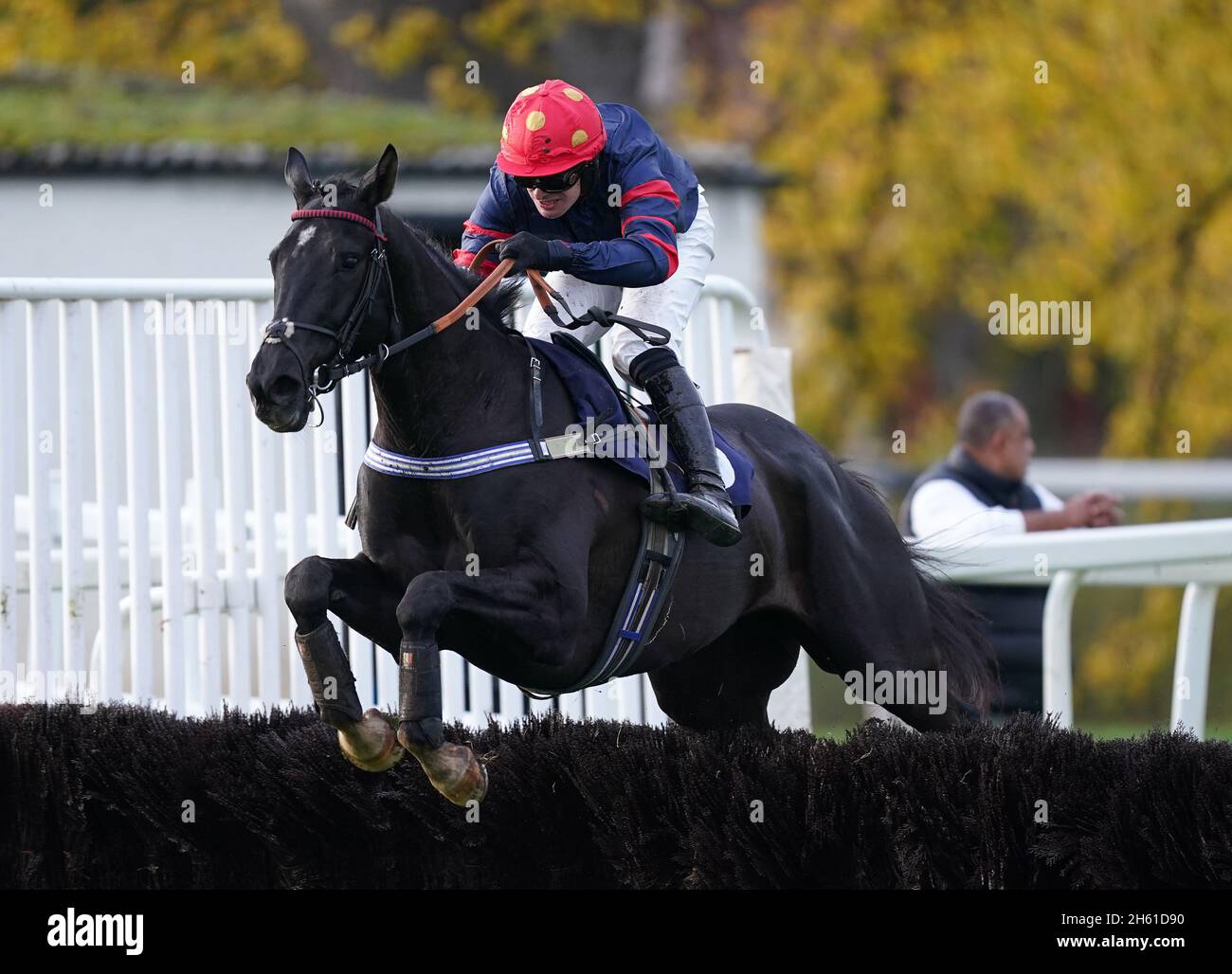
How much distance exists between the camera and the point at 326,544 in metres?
6.88

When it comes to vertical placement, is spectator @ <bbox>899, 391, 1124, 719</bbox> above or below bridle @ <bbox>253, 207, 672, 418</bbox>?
below

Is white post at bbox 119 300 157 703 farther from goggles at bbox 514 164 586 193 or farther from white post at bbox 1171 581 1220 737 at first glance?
white post at bbox 1171 581 1220 737

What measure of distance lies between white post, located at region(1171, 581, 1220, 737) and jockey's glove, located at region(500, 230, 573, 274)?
12.5 ft

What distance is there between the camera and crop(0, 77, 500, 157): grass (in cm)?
1201

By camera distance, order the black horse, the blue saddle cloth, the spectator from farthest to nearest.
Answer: the spectator < the blue saddle cloth < the black horse

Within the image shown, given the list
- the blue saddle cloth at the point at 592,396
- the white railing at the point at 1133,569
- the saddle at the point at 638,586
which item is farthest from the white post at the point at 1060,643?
the saddle at the point at 638,586

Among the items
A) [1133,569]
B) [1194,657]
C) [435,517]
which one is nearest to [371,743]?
[435,517]

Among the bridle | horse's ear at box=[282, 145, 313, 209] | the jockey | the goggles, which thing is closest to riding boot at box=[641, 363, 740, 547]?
the jockey

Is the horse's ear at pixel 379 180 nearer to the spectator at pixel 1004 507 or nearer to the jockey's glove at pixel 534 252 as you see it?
the jockey's glove at pixel 534 252

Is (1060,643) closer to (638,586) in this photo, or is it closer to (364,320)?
(638,586)

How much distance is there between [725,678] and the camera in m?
6.29

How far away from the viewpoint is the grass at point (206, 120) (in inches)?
473

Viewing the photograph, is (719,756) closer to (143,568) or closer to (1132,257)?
(143,568)
